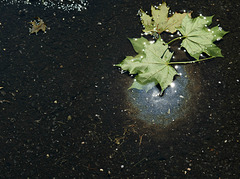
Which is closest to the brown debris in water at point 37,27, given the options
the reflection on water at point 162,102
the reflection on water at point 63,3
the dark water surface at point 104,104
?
the dark water surface at point 104,104

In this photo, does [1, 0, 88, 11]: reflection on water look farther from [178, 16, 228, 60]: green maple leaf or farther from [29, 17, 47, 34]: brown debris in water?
[178, 16, 228, 60]: green maple leaf

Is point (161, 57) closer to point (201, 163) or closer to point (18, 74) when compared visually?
point (201, 163)

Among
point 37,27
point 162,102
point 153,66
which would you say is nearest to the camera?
point 153,66

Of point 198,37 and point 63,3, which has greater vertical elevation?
point 63,3

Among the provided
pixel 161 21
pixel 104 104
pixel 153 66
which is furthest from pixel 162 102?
pixel 161 21

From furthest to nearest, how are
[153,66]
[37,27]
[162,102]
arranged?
[37,27], [162,102], [153,66]

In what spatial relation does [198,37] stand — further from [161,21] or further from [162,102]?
[162,102]
